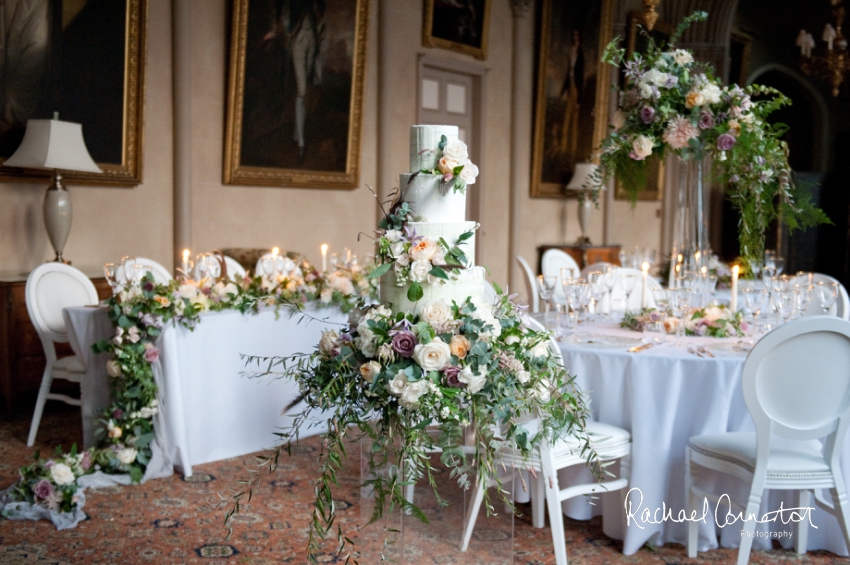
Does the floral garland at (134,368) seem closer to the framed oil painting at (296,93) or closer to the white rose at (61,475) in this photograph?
the white rose at (61,475)

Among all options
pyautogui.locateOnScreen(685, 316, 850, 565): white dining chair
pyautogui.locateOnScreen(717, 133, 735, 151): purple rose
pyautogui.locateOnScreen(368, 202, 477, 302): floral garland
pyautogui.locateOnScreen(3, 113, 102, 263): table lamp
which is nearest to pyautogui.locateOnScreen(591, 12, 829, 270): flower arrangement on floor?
pyautogui.locateOnScreen(717, 133, 735, 151): purple rose

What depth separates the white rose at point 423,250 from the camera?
1.99m

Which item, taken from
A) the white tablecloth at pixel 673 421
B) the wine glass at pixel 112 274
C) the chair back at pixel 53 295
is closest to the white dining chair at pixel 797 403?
the white tablecloth at pixel 673 421

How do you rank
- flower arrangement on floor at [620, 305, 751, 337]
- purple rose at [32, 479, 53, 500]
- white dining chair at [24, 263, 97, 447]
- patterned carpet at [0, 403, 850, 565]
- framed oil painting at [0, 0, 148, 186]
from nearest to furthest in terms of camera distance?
patterned carpet at [0, 403, 850, 565], purple rose at [32, 479, 53, 500], flower arrangement on floor at [620, 305, 751, 337], white dining chair at [24, 263, 97, 447], framed oil painting at [0, 0, 148, 186]

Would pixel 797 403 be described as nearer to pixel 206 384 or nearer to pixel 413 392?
pixel 413 392

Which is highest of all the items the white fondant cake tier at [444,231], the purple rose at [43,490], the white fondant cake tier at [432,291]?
the white fondant cake tier at [444,231]

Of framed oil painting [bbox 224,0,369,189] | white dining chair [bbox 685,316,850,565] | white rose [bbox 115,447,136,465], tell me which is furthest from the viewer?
framed oil painting [bbox 224,0,369,189]

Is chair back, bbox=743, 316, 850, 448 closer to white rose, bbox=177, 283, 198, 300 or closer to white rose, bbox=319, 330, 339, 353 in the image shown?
white rose, bbox=319, 330, 339, 353

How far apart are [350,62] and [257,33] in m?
1.03

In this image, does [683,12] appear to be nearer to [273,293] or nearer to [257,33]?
[257,33]

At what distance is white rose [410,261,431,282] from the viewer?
1.98m

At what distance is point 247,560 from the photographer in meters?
3.01

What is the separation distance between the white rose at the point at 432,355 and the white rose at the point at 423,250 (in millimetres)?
225

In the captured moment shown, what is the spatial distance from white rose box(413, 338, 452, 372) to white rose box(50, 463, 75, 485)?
244cm
